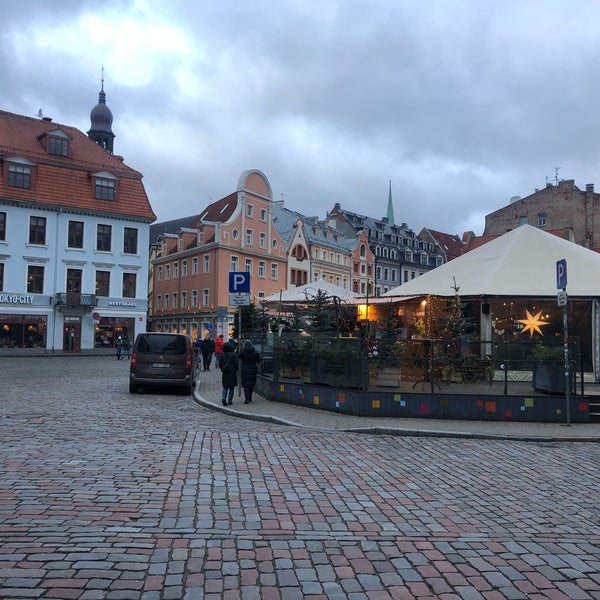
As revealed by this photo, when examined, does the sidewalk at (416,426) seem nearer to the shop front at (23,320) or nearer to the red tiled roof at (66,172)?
the shop front at (23,320)

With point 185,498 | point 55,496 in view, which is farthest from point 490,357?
point 55,496

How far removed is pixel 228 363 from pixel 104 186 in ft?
122

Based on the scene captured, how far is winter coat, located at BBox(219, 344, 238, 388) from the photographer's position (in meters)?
14.3

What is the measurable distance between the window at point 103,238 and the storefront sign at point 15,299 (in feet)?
21.0

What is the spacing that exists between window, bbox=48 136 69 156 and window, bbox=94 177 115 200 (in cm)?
312

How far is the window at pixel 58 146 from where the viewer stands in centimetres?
4612

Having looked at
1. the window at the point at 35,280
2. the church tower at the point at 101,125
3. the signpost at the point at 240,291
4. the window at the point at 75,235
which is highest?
the church tower at the point at 101,125

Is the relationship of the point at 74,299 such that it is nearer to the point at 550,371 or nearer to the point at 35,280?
the point at 35,280

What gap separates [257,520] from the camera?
562 cm

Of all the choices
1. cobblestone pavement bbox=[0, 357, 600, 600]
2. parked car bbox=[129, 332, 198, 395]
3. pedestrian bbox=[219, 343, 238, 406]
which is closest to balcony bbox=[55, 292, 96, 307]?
parked car bbox=[129, 332, 198, 395]

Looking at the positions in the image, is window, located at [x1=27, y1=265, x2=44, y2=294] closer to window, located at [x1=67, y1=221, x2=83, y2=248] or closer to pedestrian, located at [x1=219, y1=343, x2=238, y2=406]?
window, located at [x1=67, y1=221, x2=83, y2=248]

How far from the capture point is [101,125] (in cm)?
6862

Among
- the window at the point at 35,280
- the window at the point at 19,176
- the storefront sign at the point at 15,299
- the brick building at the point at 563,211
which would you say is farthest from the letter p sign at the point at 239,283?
the brick building at the point at 563,211

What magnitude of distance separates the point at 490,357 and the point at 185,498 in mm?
8095
